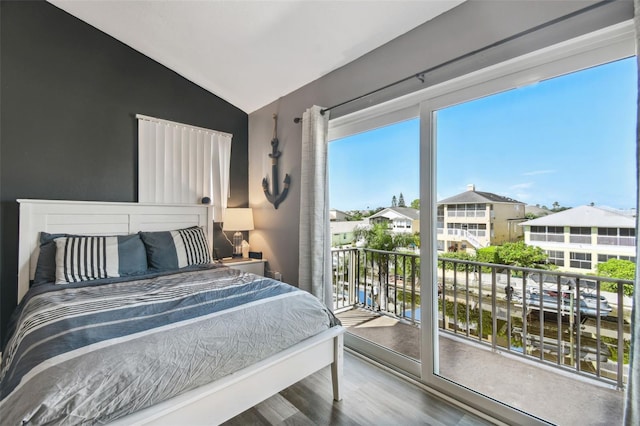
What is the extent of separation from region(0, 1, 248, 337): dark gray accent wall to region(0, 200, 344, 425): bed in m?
0.24

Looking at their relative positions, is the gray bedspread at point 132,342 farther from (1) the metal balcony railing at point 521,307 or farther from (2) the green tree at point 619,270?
(2) the green tree at point 619,270

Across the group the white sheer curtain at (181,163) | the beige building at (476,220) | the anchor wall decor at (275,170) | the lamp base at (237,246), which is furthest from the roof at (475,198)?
the white sheer curtain at (181,163)

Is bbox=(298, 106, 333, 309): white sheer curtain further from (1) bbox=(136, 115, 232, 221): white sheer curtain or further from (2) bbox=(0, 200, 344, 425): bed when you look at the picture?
(1) bbox=(136, 115, 232, 221): white sheer curtain

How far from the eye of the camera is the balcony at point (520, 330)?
5.80 feet

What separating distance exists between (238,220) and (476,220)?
258 centimetres

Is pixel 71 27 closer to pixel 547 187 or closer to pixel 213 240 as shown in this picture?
pixel 213 240

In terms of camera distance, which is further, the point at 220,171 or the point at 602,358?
the point at 220,171

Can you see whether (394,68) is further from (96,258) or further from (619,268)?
(96,258)

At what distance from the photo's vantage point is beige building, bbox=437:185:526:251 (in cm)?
188

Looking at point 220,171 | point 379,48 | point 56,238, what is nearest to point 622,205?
point 379,48

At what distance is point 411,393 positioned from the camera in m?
1.96

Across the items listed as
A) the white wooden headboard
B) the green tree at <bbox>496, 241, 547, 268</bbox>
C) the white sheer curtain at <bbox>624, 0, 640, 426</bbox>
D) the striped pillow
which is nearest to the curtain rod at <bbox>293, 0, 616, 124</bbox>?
the white sheer curtain at <bbox>624, 0, 640, 426</bbox>

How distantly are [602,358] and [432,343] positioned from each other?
3.45 feet

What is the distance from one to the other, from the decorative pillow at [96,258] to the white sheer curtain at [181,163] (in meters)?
0.68
